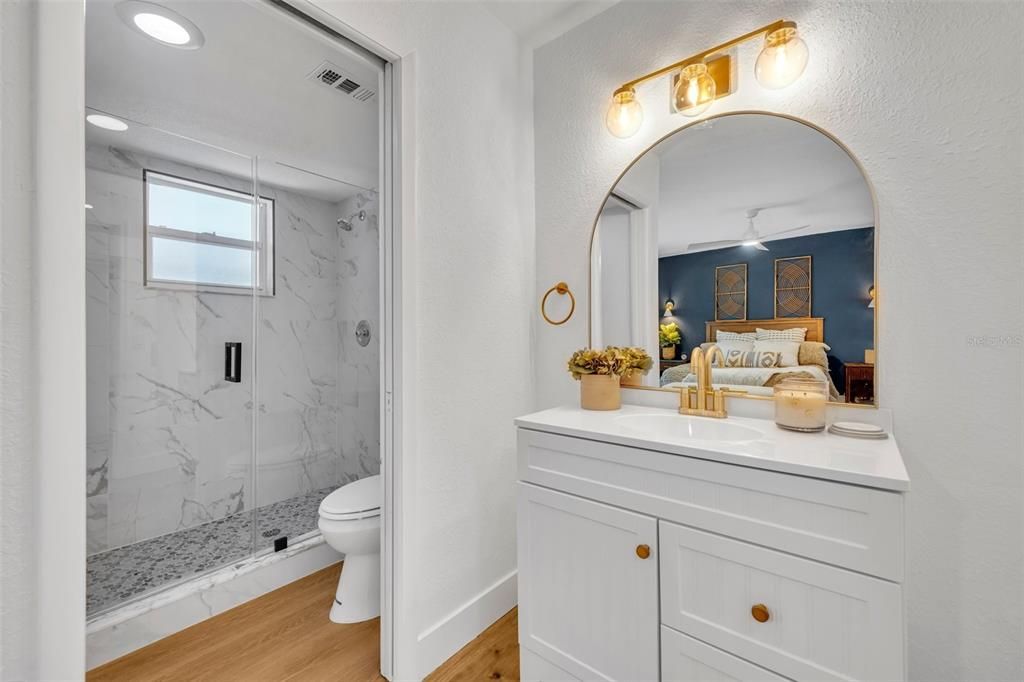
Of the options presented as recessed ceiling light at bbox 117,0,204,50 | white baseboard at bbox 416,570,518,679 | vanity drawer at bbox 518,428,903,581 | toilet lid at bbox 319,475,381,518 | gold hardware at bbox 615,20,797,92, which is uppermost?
recessed ceiling light at bbox 117,0,204,50

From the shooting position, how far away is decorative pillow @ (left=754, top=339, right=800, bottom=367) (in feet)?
4.46

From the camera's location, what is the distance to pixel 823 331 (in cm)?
130

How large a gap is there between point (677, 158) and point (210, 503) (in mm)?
2900

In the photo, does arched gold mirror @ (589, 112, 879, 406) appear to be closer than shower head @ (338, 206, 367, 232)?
Yes

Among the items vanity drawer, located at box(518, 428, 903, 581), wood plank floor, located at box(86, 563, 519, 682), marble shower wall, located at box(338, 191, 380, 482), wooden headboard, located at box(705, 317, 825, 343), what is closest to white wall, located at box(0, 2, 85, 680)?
wood plank floor, located at box(86, 563, 519, 682)

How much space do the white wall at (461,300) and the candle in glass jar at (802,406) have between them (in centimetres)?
98

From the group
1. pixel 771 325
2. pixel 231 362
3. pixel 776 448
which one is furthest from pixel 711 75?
pixel 231 362

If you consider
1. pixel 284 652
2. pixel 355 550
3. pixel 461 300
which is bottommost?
pixel 284 652

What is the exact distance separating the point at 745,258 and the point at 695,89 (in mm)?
590

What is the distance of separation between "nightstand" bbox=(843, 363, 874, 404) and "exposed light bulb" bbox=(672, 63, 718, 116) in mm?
950

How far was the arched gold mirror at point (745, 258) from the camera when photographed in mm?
1261

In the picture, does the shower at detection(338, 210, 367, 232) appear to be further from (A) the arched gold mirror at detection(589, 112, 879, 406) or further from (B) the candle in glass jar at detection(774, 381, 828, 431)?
(B) the candle in glass jar at detection(774, 381, 828, 431)

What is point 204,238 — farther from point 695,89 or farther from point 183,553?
point 695,89

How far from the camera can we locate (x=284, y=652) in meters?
1.56
